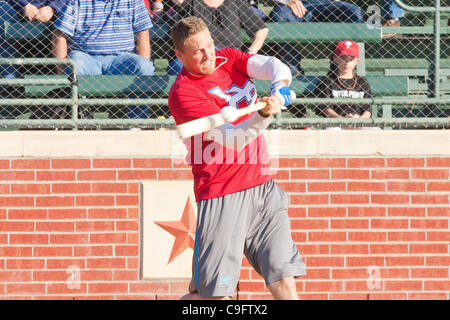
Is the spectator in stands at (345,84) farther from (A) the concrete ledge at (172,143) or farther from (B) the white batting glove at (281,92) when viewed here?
(B) the white batting glove at (281,92)

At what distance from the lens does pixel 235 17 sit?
6.30 metres

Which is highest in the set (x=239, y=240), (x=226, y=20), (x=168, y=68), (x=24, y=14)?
(x=24, y=14)

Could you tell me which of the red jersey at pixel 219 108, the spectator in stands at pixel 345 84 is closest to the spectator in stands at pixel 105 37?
the spectator in stands at pixel 345 84

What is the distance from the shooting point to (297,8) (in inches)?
265

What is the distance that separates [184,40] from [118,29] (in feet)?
8.56

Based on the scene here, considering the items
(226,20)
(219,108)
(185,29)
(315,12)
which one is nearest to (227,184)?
(219,108)

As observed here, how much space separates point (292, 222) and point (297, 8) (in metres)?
2.15

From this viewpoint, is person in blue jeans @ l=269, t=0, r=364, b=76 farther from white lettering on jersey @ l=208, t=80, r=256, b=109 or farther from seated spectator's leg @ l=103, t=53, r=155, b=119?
white lettering on jersey @ l=208, t=80, r=256, b=109

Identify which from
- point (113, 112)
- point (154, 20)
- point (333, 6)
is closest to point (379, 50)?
point (333, 6)

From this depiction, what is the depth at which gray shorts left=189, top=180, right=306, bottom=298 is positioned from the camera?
159 inches

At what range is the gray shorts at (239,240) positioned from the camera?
13.2 feet

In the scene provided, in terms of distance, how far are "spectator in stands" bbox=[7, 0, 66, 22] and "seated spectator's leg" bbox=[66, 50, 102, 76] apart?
44 cm

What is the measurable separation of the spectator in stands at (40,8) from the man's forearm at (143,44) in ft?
2.44

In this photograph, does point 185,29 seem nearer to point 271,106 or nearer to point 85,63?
point 271,106
